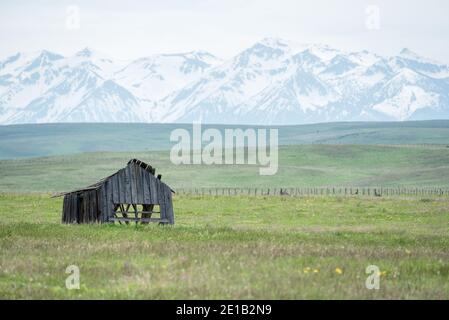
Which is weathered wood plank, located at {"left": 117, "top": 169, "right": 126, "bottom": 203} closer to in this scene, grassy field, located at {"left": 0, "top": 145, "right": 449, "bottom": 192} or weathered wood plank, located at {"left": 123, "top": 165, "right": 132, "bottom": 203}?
weathered wood plank, located at {"left": 123, "top": 165, "right": 132, "bottom": 203}

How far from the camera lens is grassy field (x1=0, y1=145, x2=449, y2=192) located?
467 feet

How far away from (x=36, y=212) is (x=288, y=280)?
136ft

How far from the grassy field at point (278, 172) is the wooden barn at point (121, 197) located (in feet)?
275

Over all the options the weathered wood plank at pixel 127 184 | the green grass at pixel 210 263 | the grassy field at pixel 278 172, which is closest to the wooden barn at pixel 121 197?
the weathered wood plank at pixel 127 184

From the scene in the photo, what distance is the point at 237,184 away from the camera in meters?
144

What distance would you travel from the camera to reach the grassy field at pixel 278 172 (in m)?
142

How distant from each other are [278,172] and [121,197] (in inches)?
4819

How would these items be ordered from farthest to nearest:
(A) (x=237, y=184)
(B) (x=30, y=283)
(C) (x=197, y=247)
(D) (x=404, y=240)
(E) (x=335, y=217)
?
(A) (x=237, y=184) → (E) (x=335, y=217) → (D) (x=404, y=240) → (C) (x=197, y=247) → (B) (x=30, y=283)

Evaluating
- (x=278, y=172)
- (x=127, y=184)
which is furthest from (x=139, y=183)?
(x=278, y=172)

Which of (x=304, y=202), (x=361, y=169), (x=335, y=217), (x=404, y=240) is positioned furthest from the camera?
(x=361, y=169)

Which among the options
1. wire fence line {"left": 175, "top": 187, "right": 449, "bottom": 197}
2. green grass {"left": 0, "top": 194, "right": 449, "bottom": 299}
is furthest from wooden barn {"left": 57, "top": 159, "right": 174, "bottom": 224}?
wire fence line {"left": 175, "top": 187, "right": 449, "bottom": 197}

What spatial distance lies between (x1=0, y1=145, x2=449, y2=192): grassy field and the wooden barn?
275 feet
